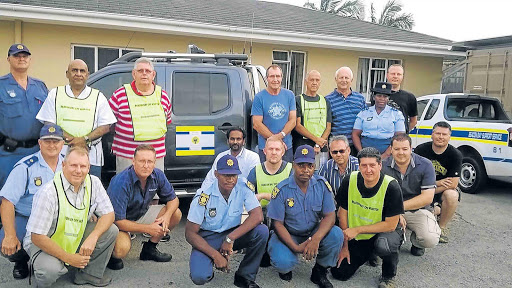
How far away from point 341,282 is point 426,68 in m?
10.7

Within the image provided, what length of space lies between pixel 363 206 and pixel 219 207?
1276 millimetres

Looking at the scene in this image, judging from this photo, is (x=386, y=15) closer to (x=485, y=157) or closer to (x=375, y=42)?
(x=375, y=42)

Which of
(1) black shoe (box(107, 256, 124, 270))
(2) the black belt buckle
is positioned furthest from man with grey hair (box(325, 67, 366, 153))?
(2) the black belt buckle

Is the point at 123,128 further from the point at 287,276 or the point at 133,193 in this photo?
the point at 287,276

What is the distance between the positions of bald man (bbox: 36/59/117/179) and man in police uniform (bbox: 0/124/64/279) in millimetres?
394

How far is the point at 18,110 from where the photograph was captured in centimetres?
404

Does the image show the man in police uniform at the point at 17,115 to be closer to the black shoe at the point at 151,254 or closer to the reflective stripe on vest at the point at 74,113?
the reflective stripe on vest at the point at 74,113

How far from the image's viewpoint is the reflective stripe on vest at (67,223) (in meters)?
3.23

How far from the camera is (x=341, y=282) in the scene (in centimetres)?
377

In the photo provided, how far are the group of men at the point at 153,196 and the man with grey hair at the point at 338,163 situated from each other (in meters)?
0.01

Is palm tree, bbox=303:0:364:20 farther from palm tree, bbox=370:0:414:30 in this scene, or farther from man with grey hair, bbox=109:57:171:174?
man with grey hair, bbox=109:57:171:174

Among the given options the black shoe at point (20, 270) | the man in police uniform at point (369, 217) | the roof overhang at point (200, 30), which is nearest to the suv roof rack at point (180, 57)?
the man in police uniform at point (369, 217)

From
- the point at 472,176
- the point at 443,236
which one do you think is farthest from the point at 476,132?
the point at 443,236

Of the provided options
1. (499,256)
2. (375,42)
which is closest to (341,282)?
(499,256)
